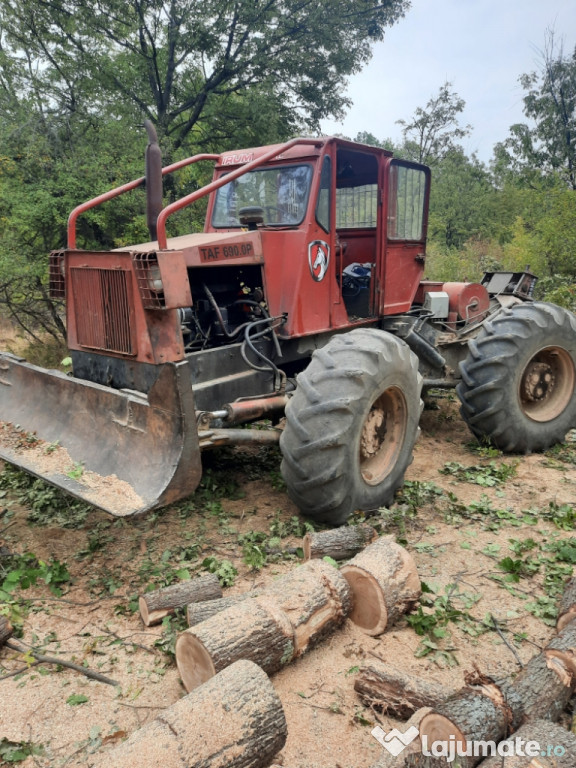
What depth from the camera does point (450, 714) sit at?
2172 mm

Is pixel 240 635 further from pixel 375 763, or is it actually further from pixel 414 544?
pixel 414 544

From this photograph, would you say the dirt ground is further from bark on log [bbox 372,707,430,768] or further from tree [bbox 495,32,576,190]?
tree [bbox 495,32,576,190]

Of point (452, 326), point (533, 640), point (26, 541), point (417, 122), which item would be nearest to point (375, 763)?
point (533, 640)

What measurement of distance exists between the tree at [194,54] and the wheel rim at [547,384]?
7898 millimetres

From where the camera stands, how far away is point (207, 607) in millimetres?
3041

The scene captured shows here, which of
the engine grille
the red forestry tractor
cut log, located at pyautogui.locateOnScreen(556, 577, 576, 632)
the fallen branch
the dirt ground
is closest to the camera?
the dirt ground

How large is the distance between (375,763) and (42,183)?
952 centimetres

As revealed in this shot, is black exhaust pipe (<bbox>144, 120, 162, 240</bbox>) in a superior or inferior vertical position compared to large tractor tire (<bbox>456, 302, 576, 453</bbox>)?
superior

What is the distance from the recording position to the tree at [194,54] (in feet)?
35.3

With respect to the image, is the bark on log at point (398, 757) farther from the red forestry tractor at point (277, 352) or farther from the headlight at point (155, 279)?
the headlight at point (155, 279)

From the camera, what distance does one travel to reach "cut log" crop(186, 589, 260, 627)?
9.78 feet

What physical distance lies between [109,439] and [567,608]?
294 cm
